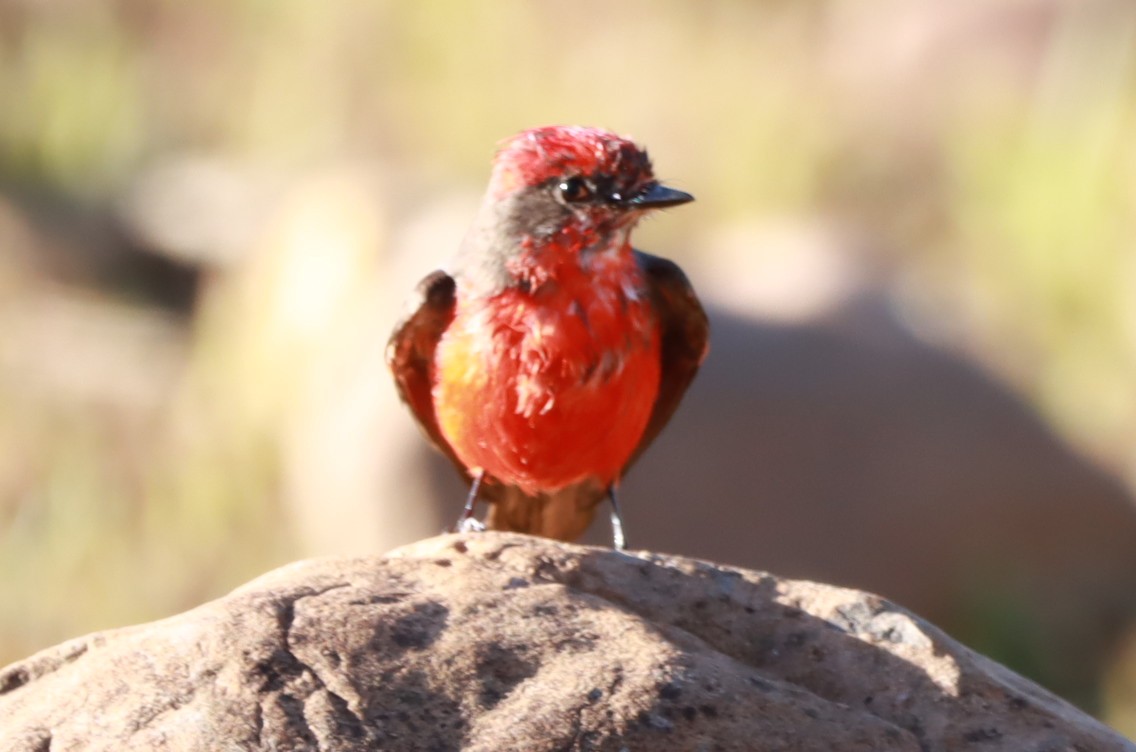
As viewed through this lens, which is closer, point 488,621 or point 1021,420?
point 488,621

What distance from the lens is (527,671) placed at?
342 cm

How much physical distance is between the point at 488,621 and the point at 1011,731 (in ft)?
3.86

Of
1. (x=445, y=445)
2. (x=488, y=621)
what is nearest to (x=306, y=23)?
(x=445, y=445)

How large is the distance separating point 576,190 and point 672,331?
2.28 feet

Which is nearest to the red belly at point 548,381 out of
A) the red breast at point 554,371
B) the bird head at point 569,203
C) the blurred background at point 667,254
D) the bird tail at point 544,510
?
the red breast at point 554,371

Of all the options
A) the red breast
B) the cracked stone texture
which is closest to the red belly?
the red breast

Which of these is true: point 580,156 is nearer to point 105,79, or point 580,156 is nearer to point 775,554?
point 775,554

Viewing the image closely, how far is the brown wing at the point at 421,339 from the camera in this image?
17.2ft

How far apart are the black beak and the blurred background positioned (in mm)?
2925

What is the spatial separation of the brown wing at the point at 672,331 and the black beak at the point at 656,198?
327 millimetres

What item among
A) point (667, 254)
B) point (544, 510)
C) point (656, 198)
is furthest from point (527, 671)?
point (667, 254)

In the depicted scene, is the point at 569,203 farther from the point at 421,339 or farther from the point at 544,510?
the point at 544,510

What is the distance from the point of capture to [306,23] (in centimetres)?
1342

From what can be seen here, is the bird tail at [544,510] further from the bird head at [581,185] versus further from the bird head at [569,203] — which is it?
the bird head at [581,185]
